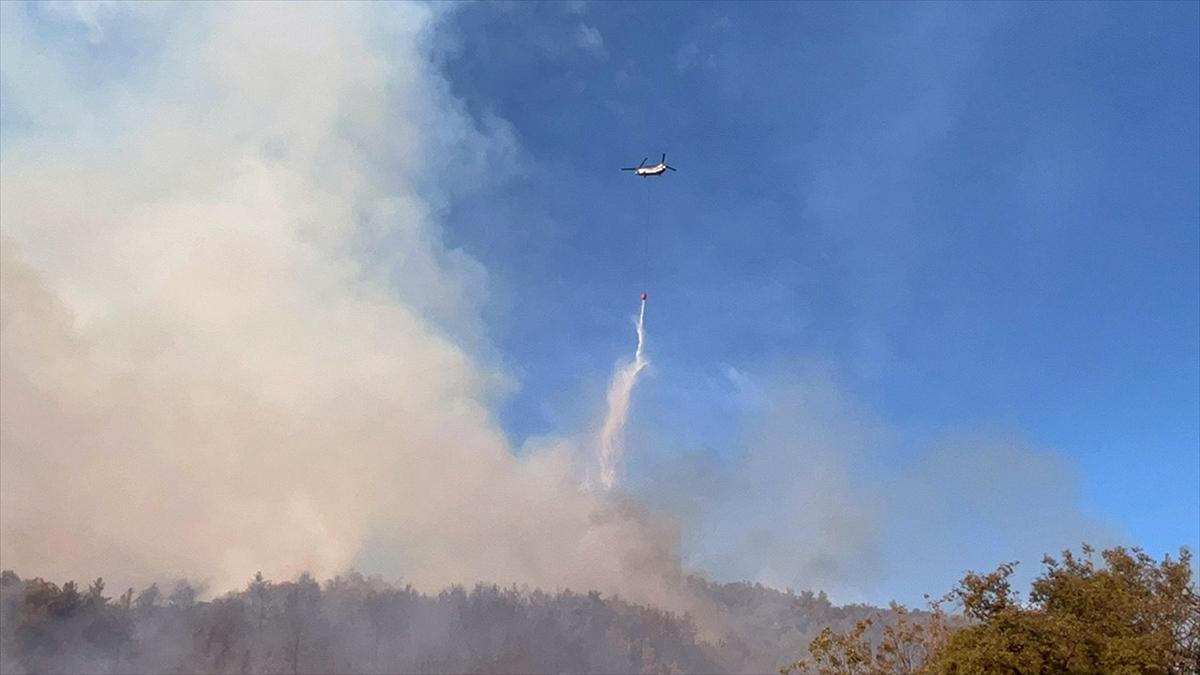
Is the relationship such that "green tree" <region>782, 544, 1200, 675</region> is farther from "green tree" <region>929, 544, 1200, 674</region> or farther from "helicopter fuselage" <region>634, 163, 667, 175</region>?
"helicopter fuselage" <region>634, 163, 667, 175</region>

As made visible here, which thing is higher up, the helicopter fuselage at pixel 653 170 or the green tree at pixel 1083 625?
the helicopter fuselage at pixel 653 170

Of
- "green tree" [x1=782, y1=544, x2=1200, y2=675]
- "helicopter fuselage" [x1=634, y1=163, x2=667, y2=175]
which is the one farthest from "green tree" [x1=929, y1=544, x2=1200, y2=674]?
"helicopter fuselage" [x1=634, y1=163, x2=667, y2=175]

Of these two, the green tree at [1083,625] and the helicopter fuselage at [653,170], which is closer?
the green tree at [1083,625]

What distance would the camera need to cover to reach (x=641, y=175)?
11175 centimetres

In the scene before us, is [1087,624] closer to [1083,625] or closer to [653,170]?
[1083,625]

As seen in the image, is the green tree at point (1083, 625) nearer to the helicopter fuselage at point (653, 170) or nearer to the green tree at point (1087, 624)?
the green tree at point (1087, 624)

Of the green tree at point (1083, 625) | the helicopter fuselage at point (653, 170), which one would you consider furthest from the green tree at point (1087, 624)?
the helicopter fuselage at point (653, 170)

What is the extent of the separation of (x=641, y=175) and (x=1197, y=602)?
75.5m

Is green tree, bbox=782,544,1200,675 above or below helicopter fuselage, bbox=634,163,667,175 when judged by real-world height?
below

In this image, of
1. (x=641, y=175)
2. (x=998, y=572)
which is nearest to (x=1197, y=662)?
(x=998, y=572)

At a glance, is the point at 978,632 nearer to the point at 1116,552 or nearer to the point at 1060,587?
the point at 1060,587

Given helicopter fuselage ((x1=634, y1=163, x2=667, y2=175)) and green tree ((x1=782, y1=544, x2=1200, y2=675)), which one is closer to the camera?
green tree ((x1=782, y1=544, x2=1200, y2=675))

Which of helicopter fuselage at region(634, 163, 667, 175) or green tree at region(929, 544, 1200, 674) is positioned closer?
green tree at region(929, 544, 1200, 674)

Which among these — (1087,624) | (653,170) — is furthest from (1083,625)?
(653,170)
